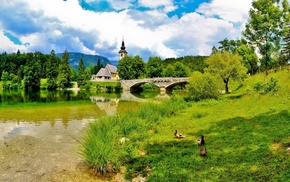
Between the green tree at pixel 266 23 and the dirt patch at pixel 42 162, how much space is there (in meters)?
25.7

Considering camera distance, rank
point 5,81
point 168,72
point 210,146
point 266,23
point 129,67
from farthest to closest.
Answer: point 5,81
point 168,72
point 129,67
point 266,23
point 210,146

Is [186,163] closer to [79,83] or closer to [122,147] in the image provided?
[122,147]

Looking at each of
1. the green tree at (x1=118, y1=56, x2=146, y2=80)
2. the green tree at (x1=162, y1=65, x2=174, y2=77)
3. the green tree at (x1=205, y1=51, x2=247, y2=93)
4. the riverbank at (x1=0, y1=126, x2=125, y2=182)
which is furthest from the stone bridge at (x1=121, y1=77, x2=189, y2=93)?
the riverbank at (x1=0, y1=126, x2=125, y2=182)

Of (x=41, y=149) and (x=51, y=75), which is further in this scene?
(x=51, y=75)

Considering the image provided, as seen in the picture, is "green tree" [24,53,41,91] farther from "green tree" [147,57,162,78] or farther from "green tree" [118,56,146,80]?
"green tree" [147,57,162,78]

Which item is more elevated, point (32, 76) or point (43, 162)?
point (32, 76)

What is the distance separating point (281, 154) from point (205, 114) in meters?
12.4

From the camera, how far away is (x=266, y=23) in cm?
3256

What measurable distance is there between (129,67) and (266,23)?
71.1 meters

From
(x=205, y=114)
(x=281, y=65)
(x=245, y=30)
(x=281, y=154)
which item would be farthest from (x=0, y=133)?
Result: (x=281, y=65)

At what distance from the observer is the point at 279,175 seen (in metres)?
9.17

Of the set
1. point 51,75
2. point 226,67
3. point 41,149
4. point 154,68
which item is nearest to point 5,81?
point 51,75

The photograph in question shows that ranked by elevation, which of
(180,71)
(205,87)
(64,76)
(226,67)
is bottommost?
(205,87)

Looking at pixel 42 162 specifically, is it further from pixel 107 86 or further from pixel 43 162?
pixel 107 86
